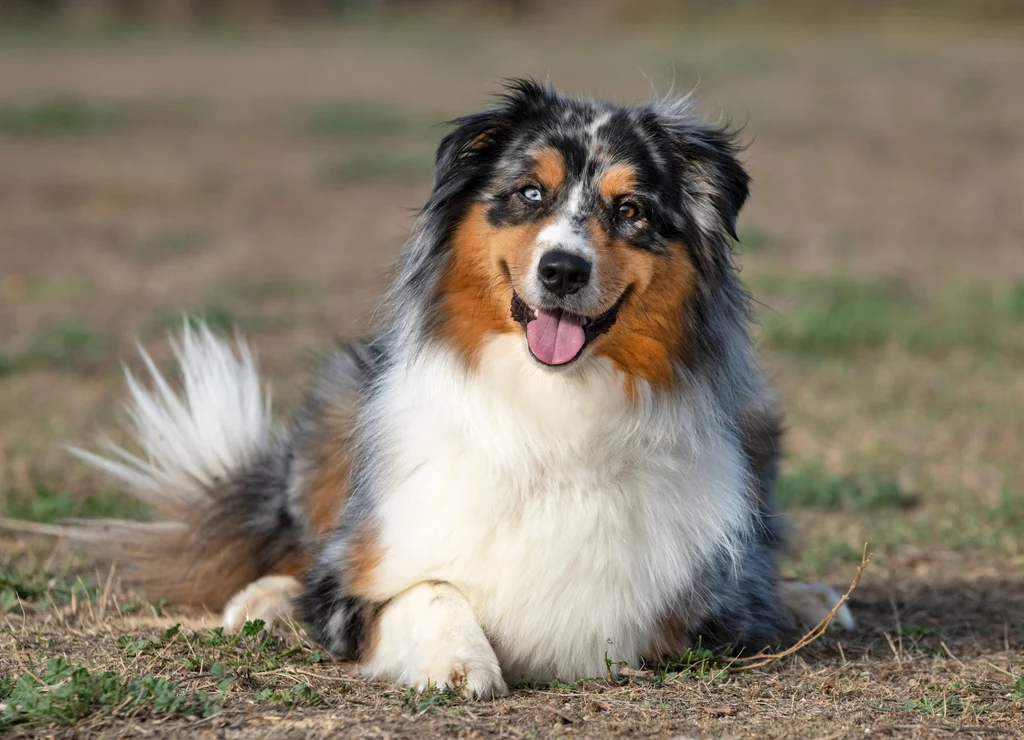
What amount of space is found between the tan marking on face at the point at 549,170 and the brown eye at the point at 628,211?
21 cm

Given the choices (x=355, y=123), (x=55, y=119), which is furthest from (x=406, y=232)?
(x=55, y=119)

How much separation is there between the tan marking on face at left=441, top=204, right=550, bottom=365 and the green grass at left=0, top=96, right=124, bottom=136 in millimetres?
17089

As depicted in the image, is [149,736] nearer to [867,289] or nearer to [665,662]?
[665,662]

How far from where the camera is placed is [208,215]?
15211 mm

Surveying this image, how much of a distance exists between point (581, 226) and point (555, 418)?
2.00 ft

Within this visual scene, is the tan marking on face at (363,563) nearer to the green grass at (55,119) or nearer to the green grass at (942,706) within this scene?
the green grass at (942,706)

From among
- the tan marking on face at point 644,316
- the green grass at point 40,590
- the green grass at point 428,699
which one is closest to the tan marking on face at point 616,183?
the tan marking on face at point 644,316

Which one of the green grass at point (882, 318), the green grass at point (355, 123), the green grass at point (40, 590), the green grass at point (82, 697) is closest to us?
the green grass at point (82, 697)

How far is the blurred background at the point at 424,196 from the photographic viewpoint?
7.19 metres

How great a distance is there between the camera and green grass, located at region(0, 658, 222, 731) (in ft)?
11.6

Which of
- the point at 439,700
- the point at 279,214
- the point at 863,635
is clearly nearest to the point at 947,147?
the point at 279,214

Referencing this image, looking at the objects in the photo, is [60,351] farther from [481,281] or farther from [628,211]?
[628,211]

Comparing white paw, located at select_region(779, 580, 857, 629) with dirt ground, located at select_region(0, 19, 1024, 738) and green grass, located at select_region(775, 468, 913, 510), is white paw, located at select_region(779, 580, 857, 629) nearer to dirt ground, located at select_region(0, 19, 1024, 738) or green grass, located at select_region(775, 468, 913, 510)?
dirt ground, located at select_region(0, 19, 1024, 738)

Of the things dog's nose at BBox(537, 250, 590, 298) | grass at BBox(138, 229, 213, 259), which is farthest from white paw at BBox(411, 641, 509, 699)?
grass at BBox(138, 229, 213, 259)
